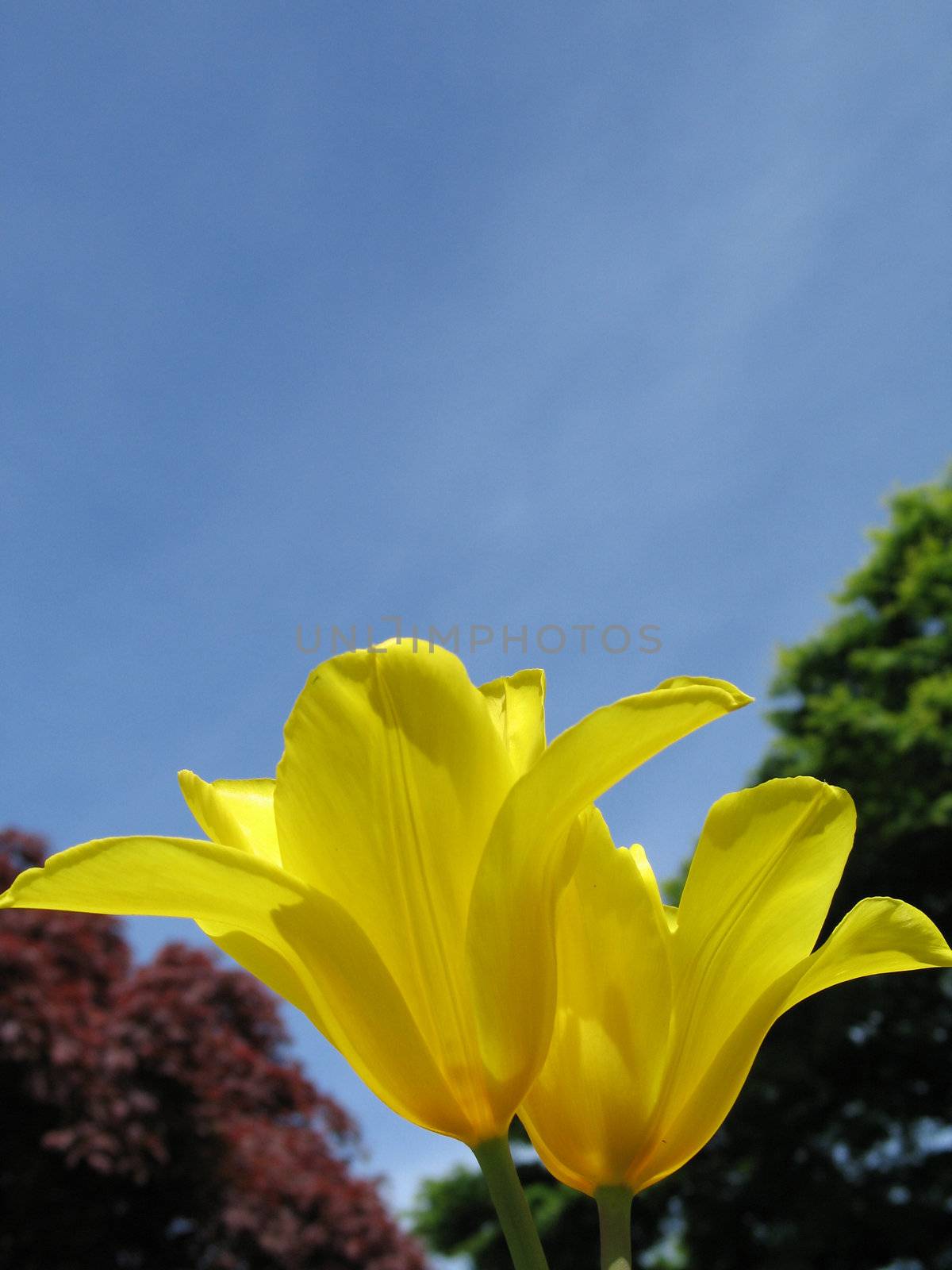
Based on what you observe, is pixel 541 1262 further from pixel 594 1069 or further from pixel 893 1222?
pixel 893 1222

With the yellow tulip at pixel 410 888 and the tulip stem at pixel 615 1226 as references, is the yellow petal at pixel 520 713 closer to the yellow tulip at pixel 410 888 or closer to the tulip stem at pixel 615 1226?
the yellow tulip at pixel 410 888

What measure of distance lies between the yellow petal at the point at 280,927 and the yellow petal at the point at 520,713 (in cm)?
12

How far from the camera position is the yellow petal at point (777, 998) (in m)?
0.50

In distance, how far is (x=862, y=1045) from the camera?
15414 millimetres

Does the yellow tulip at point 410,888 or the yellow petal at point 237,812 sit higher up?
the yellow petal at point 237,812

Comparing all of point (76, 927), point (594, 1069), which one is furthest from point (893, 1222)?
point (594, 1069)

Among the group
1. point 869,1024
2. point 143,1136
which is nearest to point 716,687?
point 143,1136

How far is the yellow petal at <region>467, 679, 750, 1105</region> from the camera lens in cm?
44

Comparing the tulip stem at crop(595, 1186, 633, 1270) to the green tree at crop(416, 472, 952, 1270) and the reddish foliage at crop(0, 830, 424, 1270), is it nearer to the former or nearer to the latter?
the reddish foliage at crop(0, 830, 424, 1270)

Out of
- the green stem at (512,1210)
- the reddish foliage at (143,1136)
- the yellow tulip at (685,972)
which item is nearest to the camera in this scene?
the green stem at (512,1210)

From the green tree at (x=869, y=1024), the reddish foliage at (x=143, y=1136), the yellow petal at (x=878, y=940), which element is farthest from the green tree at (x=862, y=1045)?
the yellow petal at (x=878, y=940)

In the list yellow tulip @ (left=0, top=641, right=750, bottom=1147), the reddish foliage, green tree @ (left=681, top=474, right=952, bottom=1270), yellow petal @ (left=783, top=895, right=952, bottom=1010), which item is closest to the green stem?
yellow tulip @ (left=0, top=641, right=750, bottom=1147)

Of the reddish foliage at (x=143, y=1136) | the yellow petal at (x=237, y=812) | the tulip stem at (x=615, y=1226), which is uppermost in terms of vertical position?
the reddish foliage at (x=143, y=1136)

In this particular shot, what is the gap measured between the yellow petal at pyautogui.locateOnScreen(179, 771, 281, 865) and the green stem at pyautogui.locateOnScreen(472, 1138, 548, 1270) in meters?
0.16
